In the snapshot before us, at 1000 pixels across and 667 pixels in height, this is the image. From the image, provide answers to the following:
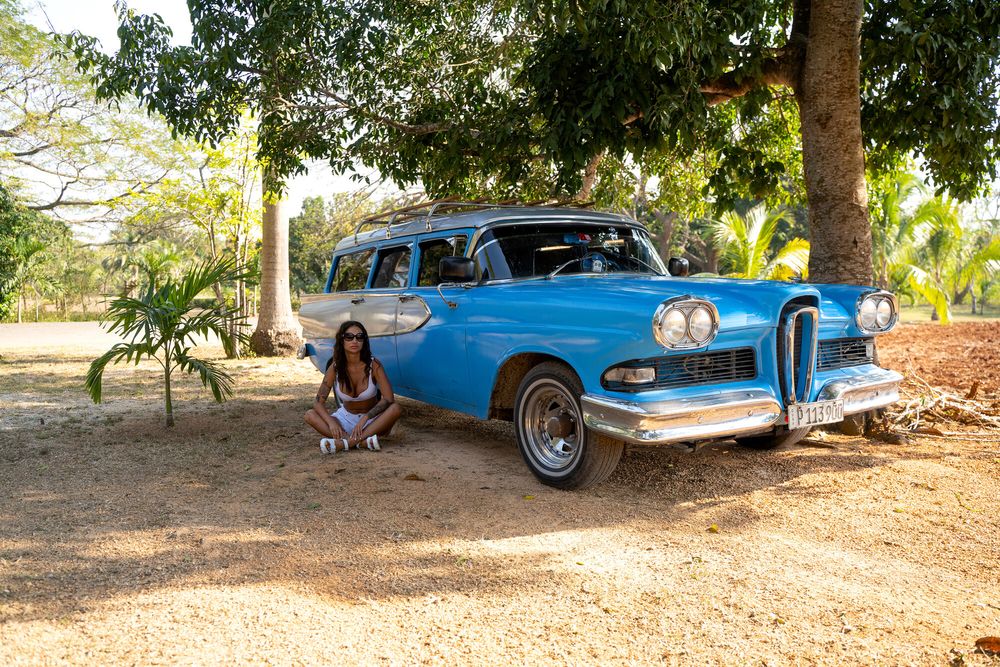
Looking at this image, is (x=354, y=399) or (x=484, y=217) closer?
(x=484, y=217)

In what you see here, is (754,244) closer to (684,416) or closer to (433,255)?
(433,255)

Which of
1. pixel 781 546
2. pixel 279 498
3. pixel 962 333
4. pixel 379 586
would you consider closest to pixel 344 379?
pixel 279 498

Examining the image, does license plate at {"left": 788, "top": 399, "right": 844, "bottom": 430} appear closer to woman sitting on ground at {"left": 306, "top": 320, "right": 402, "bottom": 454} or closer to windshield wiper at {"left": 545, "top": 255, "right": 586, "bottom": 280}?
windshield wiper at {"left": 545, "top": 255, "right": 586, "bottom": 280}

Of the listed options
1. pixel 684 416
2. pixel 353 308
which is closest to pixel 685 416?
pixel 684 416

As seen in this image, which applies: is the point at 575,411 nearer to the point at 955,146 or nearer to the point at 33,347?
the point at 955,146

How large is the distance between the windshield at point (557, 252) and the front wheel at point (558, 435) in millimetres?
953

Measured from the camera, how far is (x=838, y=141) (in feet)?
22.0

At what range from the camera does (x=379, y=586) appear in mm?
3430

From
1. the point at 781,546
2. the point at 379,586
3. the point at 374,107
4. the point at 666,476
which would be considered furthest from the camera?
the point at 374,107

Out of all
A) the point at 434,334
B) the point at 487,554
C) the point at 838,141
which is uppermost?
the point at 838,141

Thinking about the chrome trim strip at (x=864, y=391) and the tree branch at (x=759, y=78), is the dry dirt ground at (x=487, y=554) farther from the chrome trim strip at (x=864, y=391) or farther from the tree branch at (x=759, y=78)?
the tree branch at (x=759, y=78)

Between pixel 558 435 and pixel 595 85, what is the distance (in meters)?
3.69

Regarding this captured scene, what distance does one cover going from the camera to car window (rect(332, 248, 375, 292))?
23.5 feet

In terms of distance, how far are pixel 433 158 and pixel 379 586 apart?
6.69 meters
